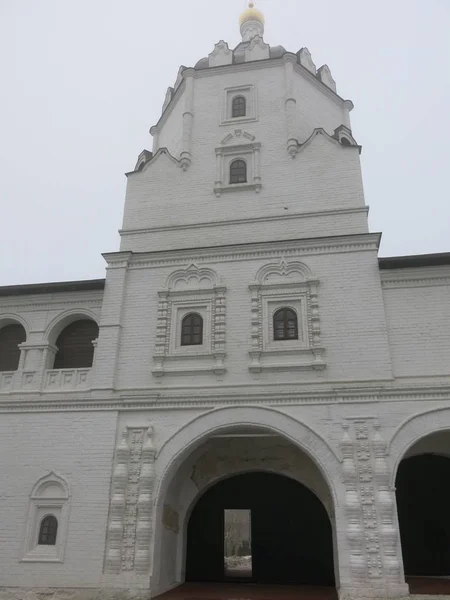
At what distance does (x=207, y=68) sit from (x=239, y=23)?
17.0 feet

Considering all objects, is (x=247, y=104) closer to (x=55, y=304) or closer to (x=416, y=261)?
(x=416, y=261)

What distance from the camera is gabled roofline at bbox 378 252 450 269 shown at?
1116cm

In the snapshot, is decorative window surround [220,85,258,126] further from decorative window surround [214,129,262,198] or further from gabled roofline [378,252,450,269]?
gabled roofline [378,252,450,269]

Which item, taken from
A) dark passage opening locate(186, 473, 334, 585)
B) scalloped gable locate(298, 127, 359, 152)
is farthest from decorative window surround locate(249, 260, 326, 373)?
scalloped gable locate(298, 127, 359, 152)

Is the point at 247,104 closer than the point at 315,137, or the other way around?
the point at 315,137

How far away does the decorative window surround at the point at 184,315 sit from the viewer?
11234mm

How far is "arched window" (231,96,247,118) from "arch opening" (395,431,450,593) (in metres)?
9.71

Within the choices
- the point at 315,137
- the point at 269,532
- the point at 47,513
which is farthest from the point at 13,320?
the point at 315,137

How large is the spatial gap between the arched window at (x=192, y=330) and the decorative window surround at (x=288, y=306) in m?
1.26

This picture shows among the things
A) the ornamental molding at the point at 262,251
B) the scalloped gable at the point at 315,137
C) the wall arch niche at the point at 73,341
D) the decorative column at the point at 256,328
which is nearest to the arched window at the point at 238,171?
the scalloped gable at the point at 315,137

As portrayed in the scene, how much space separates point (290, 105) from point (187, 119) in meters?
2.89

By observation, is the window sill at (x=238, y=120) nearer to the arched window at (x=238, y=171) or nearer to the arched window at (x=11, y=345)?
the arched window at (x=238, y=171)

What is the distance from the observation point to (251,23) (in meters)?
18.6

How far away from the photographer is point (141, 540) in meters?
9.85
